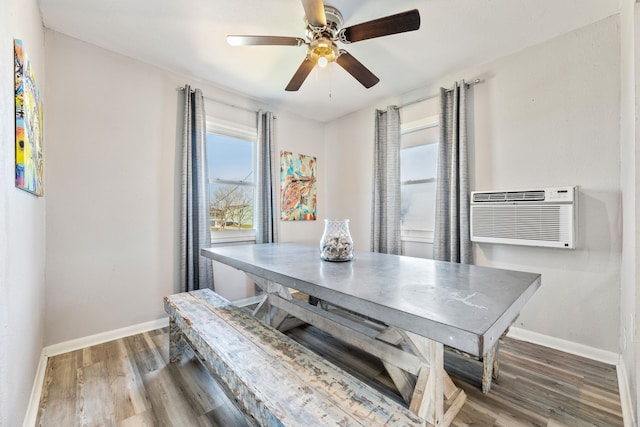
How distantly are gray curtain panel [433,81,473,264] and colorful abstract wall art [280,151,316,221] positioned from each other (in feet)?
6.02

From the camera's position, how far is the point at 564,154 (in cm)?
214

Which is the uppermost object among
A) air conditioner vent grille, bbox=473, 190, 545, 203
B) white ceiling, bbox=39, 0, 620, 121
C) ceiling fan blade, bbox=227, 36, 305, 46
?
white ceiling, bbox=39, 0, 620, 121

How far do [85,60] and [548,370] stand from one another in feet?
14.2

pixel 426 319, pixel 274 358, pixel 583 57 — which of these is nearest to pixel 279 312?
pixel 274 358

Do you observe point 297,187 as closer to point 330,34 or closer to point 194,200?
point 194,200

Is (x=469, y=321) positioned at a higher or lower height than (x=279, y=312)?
higher

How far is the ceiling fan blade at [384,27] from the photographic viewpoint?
1.50 meters

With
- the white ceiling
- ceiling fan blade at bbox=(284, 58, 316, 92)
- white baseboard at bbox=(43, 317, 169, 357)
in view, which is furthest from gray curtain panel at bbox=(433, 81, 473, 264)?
white baseboard at bbox=(43, 317, 169, 357)

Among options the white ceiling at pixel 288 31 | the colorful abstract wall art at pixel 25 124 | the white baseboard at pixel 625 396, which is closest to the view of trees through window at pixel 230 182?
the white ceiling at pixel 288 31

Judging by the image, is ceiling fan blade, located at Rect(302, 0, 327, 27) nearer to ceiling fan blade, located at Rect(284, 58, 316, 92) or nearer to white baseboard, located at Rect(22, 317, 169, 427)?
ceiling fan blade, located at Rect(284, 58, 316, 92)

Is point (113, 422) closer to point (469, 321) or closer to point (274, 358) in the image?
point (274, 358)

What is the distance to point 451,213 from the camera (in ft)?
8.59

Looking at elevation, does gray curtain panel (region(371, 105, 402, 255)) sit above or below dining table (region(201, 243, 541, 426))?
above

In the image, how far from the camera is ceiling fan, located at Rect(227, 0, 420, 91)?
5.01 feet
